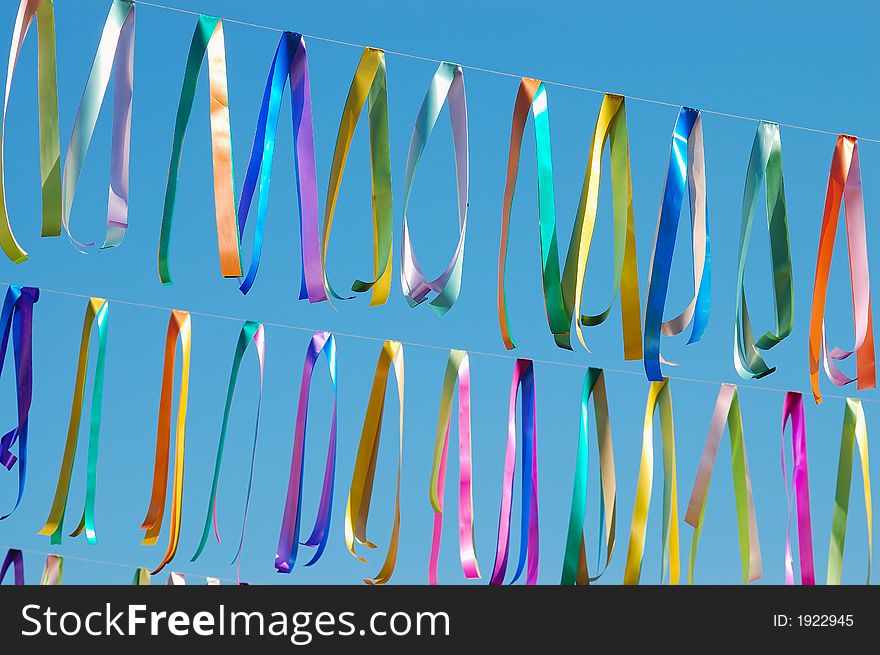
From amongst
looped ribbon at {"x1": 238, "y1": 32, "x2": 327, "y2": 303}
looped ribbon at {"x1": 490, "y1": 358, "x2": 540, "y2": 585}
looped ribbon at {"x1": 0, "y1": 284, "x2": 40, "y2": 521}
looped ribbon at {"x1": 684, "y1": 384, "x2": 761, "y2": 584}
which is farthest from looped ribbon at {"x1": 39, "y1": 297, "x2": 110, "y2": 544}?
looped ribbon at {"x1": 684, "y1": 384, "x2": 761, "y2": 584}

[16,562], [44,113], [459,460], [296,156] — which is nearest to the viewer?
[44,113]

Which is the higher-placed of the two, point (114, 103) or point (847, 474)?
point (114, 103)

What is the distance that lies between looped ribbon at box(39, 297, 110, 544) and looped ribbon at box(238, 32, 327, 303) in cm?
86

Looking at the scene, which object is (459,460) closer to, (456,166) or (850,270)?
(456,166)

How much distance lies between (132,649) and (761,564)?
8.56ft

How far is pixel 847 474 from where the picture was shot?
5527 millimetres

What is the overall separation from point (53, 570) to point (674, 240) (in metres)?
4.07

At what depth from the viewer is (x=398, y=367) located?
5.27 metres

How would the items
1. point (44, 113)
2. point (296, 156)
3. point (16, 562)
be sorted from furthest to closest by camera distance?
point (16, 562) → point (296, 156) → point (44, 113)

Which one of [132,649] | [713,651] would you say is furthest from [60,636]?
[713,651]

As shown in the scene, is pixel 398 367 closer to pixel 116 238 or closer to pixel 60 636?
pixel 116 238

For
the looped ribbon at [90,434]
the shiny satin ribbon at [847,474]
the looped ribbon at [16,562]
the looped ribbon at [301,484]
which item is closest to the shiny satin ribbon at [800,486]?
the shiny satin ribbon at [847,474]

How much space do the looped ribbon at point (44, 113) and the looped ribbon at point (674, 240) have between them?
84.9 inches

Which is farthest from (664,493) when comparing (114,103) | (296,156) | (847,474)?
(114,103)
